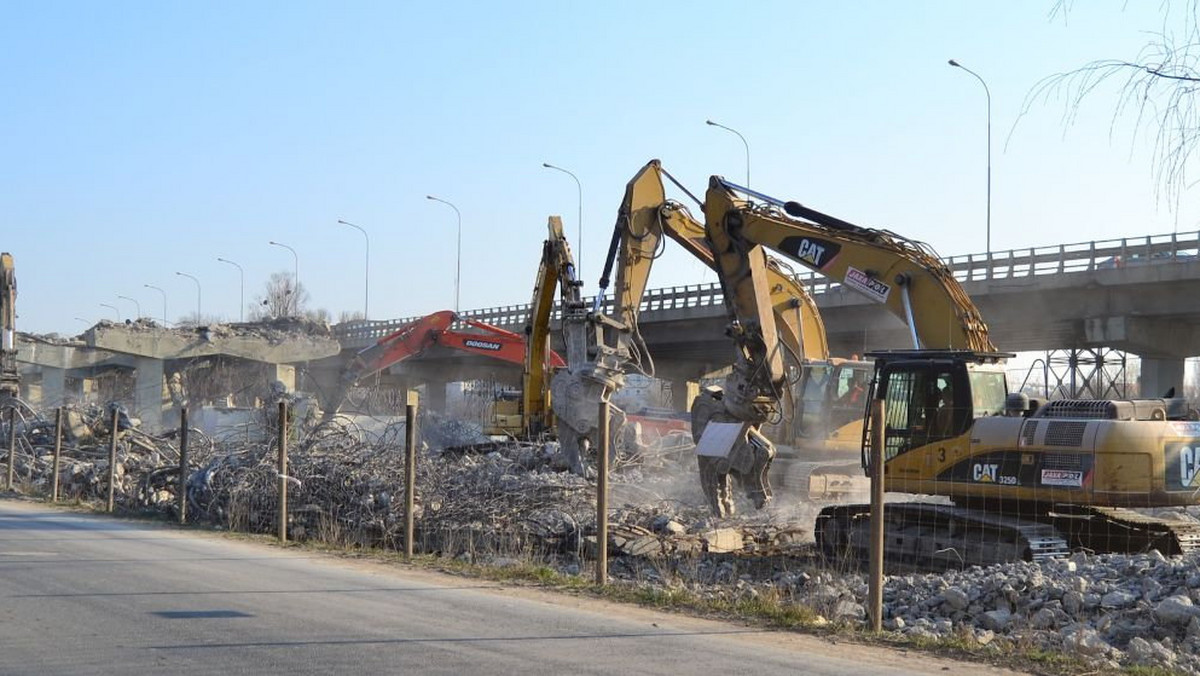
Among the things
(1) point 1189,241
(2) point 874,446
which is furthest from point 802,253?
(1) point 1189,241

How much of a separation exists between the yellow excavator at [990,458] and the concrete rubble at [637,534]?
1.18 metres

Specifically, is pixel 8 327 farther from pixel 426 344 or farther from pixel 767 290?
pixel 767 290

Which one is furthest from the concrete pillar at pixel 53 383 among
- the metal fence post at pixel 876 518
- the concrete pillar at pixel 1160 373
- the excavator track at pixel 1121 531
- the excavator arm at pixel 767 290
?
the metal fence post at pixel 876 518

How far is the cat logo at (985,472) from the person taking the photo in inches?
586

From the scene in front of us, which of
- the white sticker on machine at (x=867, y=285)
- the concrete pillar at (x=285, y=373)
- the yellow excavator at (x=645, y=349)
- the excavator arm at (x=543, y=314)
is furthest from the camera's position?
the concrete pillar at (x=285, y=373)

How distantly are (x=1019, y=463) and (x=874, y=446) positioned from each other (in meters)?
5.43

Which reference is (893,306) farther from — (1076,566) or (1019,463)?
A: (1076,566)

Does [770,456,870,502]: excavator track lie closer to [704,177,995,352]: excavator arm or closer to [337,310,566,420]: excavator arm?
[704,177,995,352]: excavator arm

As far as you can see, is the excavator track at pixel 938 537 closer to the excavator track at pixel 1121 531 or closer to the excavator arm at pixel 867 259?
the excavator track at pixel 1121 531

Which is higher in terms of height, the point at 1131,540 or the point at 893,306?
the point at 893,306

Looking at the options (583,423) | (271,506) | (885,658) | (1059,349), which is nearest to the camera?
(885,658)

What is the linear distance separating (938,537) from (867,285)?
15.8ft

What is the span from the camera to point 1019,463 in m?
14.7

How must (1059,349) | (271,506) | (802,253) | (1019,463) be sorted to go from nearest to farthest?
1. (1019,463)
2. (271,506)
3. (802,253)
4. (1059,349)
